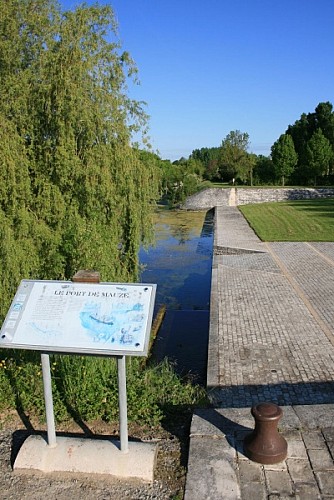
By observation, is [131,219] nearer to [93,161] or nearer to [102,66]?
[93,161]

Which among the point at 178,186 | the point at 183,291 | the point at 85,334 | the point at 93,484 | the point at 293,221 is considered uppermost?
the point at 85,334

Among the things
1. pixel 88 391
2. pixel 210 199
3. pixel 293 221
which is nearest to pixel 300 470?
pixel 88 391

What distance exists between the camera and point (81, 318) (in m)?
3.98

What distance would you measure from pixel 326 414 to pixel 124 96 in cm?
626

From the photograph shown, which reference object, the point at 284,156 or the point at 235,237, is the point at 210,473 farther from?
the point at 284,156

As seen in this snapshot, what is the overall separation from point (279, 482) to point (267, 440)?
12.2 inches

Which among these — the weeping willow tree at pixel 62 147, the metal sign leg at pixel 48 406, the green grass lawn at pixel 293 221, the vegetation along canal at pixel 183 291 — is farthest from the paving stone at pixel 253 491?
the green grass lawn at pixel 293 221

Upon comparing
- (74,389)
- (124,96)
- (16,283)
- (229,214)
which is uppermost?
(124,96)

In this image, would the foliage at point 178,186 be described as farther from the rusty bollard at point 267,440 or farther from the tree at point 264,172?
the rusty bollard at point 267,440

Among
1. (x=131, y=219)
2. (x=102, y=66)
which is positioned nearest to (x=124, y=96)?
(x=102, y=66)

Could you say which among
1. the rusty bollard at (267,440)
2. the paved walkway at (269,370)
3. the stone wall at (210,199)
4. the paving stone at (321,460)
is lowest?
the stone wall at (210,199)

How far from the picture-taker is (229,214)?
119 feet

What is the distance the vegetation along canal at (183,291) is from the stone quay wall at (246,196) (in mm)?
13865

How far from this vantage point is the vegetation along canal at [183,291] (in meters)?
9.96
